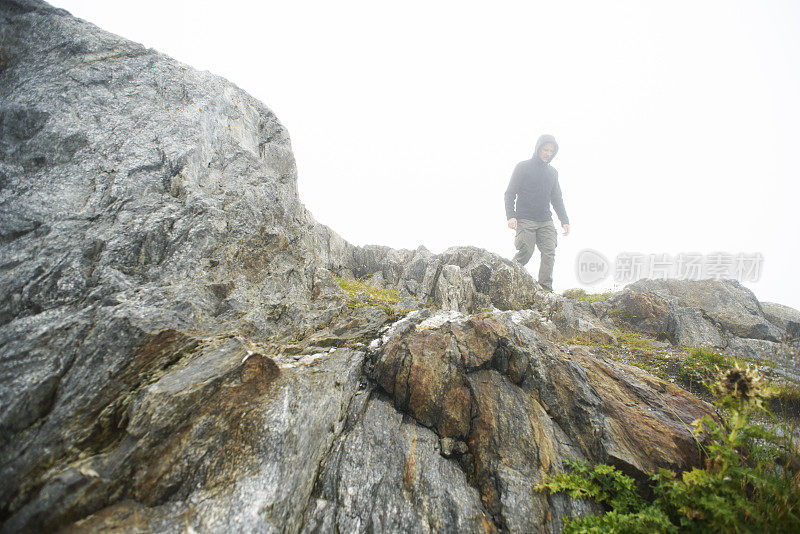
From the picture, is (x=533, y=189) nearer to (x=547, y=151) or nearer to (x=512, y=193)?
(x=512, y=193)

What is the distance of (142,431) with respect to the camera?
460 centimetres

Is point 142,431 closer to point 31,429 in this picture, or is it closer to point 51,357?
point 31,429

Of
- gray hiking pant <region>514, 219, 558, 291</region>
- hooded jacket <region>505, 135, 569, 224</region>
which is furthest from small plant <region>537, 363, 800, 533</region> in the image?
hooded jacket <region>505, 135, 569, 224</region>

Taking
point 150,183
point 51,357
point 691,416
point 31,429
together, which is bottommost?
point 691,416

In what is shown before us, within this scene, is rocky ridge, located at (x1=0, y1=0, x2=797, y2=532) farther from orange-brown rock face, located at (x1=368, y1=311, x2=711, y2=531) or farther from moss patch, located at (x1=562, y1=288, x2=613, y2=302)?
moss patch, located at (x1=562, y1=288, x2=613, y2=302)

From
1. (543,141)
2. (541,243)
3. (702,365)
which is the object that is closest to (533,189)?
(543,141)

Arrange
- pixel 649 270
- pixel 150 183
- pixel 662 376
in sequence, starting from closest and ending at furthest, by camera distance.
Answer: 1. pixel 150 183
2. pixel 662 376
3. pixel 649 270

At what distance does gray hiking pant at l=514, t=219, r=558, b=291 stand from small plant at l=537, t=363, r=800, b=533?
49.1 ft

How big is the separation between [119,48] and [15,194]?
7463 millimetres

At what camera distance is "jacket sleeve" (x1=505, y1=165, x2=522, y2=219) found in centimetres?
2028

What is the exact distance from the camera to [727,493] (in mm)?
4352

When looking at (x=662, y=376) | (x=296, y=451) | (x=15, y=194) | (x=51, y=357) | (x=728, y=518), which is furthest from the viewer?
(x=662, y=376)

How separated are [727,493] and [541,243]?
16811 millimetres

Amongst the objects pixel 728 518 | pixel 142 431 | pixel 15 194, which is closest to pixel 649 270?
pixel 728 518
